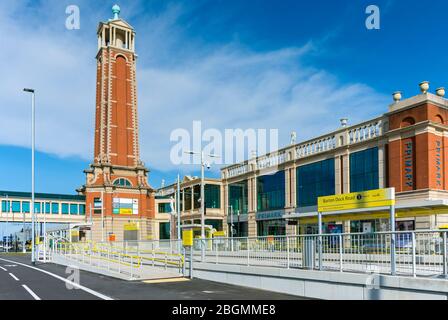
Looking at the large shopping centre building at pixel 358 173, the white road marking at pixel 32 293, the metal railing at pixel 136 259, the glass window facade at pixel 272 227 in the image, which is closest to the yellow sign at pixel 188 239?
the metal railing at pixel 136 259

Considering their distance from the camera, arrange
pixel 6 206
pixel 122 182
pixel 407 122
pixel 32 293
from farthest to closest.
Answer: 1. pixel 122 182
2. pixel 6 206
3. pixel 407 122
4. pixel 32 293

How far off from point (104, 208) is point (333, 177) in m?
42.1

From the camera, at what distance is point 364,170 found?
4188 centimetres

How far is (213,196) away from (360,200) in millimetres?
49796

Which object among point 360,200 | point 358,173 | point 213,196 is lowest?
point 213,196

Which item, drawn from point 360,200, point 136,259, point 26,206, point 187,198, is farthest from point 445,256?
point 26,206

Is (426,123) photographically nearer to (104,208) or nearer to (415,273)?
(415,273)

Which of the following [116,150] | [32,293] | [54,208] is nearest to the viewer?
[32,293]

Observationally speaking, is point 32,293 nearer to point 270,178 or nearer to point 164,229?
point 270,178

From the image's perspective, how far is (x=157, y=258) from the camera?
80.0ft

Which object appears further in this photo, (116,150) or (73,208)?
(73,208)

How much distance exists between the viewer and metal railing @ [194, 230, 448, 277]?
11.5 meters

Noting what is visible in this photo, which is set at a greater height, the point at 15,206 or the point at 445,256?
the point at 445,256
